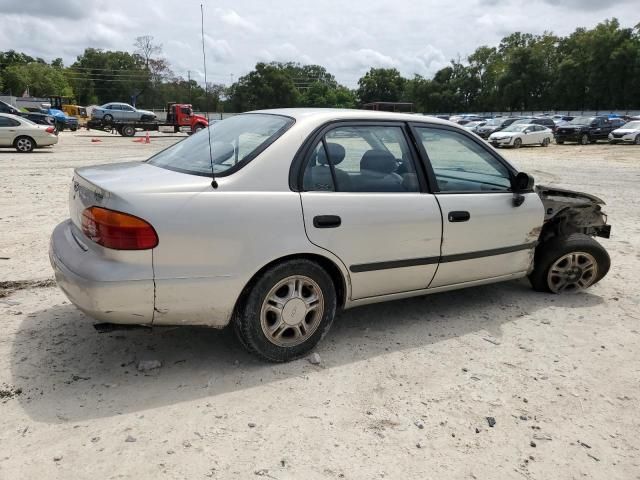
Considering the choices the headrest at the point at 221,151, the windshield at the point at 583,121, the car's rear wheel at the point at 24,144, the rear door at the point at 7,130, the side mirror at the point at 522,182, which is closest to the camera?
the headrest at the point at 221,151

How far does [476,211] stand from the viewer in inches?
160

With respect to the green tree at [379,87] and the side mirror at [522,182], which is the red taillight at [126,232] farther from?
the green tree at [379,87]

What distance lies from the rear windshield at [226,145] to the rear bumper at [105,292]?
802mm

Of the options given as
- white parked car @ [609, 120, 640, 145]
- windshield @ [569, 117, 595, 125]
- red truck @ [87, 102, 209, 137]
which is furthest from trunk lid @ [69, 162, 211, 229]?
windshield @ [569, 117, 595, 125]

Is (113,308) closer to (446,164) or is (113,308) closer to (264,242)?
(264,242)

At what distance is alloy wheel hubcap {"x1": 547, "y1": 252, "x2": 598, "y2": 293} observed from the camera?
4.88m

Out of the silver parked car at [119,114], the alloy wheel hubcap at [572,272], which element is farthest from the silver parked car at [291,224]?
the silver parked car at [119,114]

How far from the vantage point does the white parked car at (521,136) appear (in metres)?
28.6

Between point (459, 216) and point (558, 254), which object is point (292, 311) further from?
point (558, 254)

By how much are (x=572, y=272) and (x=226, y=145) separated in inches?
136

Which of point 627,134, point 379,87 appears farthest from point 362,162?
point 379,87

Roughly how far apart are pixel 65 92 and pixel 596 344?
104 meters

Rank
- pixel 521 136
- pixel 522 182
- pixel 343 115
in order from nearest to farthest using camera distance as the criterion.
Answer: pixel 343 115, pixel 522 182, pixel 521 136

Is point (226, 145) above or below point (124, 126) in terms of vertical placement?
below
